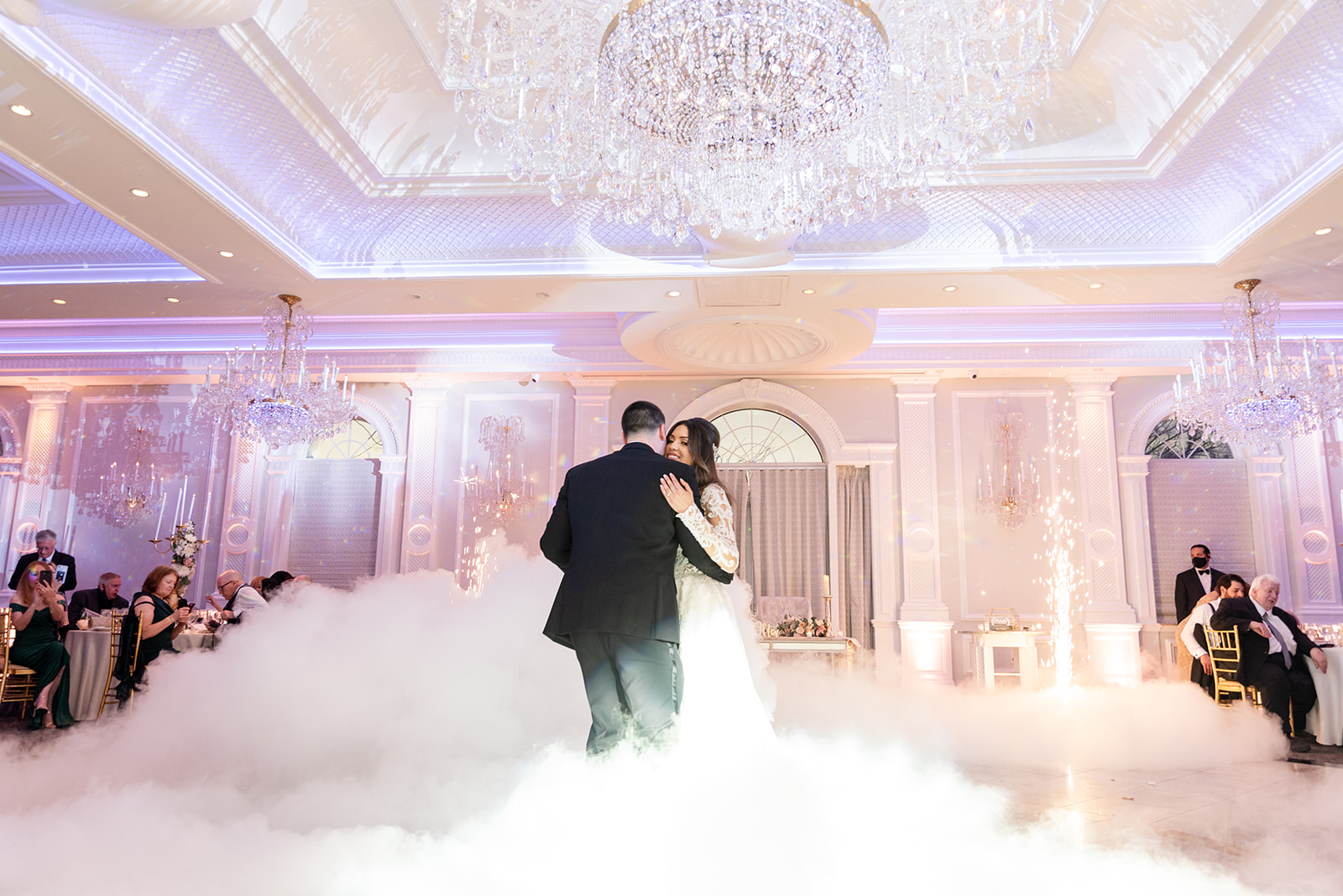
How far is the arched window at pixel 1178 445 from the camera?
30.9 feet

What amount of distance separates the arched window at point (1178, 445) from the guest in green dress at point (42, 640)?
9.99 meters

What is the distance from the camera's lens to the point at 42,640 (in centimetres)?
614

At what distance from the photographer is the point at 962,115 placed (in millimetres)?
3646

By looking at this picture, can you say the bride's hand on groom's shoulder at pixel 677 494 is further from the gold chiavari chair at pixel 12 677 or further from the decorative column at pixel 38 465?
the decorative column at pixel 38 465

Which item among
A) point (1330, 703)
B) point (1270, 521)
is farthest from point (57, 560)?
point (1270, 521)

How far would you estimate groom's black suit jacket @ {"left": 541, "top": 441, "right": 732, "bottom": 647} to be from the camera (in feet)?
9.87

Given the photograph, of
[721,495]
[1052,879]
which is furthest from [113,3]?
[1052,879]

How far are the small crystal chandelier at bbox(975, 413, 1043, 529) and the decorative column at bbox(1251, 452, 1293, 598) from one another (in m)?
2.18

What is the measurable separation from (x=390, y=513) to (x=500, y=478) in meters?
1.26

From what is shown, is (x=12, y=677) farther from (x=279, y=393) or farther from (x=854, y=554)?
(x=854, y=554)

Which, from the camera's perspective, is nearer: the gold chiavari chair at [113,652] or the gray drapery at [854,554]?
the gold chiavari chair at [113,652]

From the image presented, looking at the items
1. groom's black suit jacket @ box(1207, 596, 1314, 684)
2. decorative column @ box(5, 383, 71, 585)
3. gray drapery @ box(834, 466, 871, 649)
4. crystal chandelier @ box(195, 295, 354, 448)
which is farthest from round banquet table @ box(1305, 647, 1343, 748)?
decorative column @ box(5, 383, 71, 585)

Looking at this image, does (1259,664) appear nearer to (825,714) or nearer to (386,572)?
(825,714)

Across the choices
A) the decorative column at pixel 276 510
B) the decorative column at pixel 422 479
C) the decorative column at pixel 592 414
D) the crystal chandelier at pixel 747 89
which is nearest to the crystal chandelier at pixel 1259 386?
the crystal chandelier at pixel 747 89
